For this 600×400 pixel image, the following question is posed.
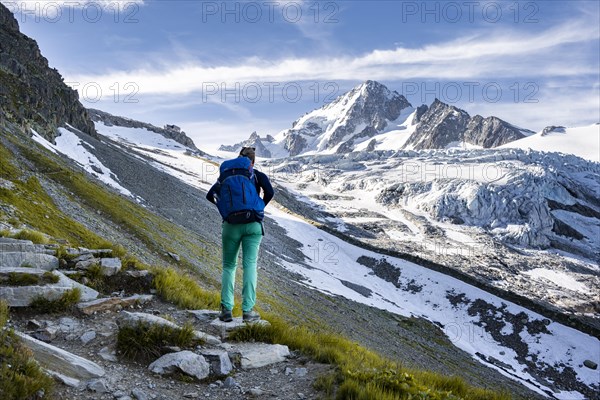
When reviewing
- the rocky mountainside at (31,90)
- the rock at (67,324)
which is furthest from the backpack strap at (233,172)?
the rocky mountainside at (31,90)

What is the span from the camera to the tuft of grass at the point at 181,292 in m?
9.48

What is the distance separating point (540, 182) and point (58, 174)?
594 feet

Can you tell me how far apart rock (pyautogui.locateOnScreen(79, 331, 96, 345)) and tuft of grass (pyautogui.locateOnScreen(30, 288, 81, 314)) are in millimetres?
1169

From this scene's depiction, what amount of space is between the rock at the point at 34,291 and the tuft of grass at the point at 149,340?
6.48ft

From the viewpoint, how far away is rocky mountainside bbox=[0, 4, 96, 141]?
62562 millimetres

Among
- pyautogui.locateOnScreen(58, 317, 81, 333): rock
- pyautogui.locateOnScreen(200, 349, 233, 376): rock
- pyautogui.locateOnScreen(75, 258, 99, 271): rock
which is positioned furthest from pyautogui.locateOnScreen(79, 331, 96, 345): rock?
pyautogui.locateOnScreen(75, 258, 99, 271): rock

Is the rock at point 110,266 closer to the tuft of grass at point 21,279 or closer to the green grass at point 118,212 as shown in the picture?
the tuft of grass at point 21,279

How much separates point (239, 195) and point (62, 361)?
384 cm

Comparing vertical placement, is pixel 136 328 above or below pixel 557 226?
above

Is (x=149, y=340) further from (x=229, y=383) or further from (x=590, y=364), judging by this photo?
(x=590, y=364)

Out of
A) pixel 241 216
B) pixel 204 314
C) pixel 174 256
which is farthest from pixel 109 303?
pixel 174 256

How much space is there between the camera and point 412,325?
46344 mm

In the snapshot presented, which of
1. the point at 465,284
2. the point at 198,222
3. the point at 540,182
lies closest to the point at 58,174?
the point at 198,222

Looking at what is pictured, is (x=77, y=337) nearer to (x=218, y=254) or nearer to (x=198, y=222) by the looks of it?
(x=218, y=254)
